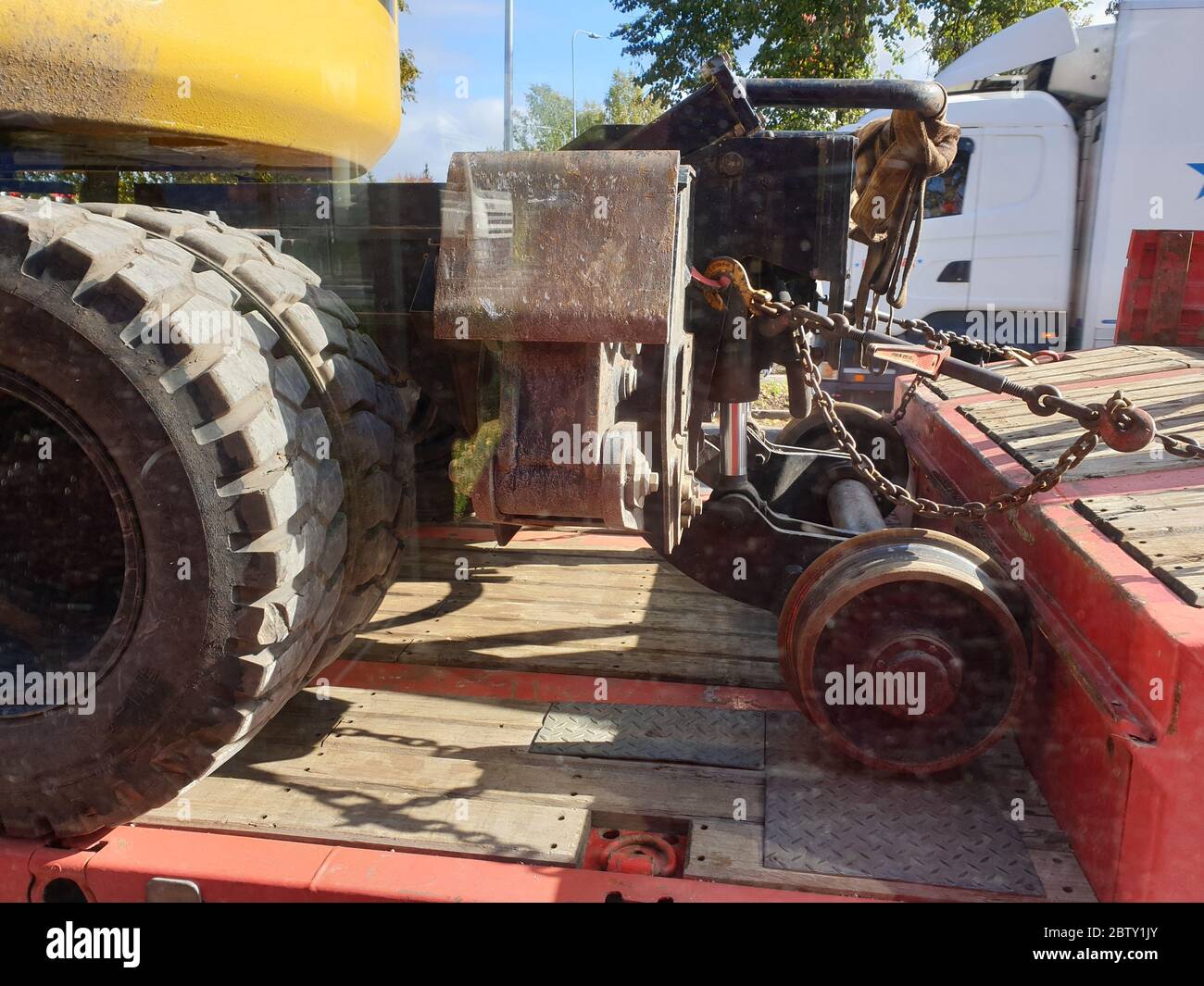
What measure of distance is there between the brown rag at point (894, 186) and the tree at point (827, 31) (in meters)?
11.3

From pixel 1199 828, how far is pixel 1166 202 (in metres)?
8.68

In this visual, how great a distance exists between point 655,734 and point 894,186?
1.79 meters

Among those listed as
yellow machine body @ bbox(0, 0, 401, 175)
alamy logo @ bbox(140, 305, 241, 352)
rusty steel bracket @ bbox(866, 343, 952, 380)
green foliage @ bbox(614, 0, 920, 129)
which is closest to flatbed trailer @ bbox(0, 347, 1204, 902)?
rusty steel bracket @ bbox(866, 343, 952, 380)

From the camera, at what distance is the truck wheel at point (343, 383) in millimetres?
2225

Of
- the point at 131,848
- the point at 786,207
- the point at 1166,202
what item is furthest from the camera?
the point at 1166,202

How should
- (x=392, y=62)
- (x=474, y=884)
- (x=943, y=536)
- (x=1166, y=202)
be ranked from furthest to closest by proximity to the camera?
(x=1166, y=202), (x=392, y=62), (x=943, y=536), (x=474, y=884)

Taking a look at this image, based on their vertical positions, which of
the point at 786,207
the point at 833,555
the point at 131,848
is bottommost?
the point at 131,848

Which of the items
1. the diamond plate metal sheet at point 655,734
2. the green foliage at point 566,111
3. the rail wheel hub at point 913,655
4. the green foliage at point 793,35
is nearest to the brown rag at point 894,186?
the rail wheel hub at point 913,655

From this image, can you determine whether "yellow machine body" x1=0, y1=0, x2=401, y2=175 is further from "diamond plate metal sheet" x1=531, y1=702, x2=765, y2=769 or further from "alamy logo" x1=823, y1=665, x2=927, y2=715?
"alamy logo" x1=823, y1=665, x2=927, y2=715

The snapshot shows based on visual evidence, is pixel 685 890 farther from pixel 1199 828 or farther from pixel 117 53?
pixel 117 53

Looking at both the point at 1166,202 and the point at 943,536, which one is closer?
the point at 943,536

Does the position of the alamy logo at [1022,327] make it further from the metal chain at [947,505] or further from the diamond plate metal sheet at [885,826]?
the diamond plate metal sheet at [885,826]
